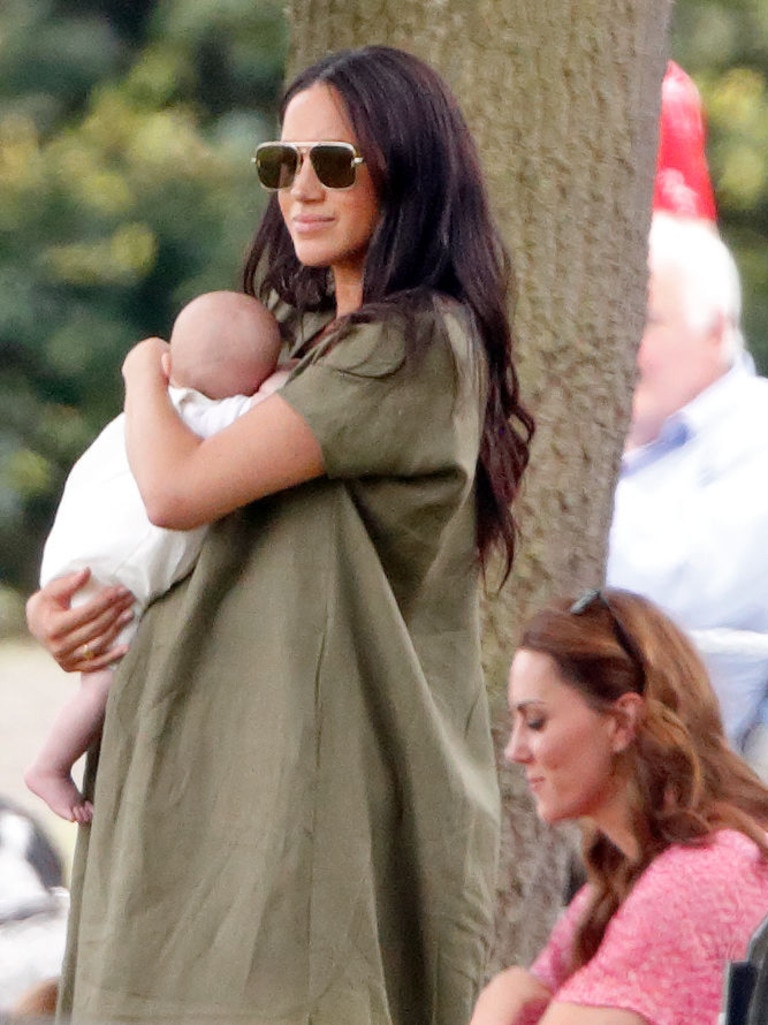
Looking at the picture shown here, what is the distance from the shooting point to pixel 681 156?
450 cm

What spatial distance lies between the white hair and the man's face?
0.05 feet

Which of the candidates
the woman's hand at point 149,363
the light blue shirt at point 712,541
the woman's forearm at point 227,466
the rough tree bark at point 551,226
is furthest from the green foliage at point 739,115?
the woman's forearm at point 227,466

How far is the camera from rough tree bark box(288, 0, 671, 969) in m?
3.05

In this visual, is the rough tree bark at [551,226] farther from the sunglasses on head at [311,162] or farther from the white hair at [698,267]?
the white hair at [698,267]

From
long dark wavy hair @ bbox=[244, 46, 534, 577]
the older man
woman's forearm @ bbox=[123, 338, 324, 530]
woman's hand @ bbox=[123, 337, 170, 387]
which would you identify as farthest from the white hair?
woman's forearm @ bbox=[123, 338, 324, 530]

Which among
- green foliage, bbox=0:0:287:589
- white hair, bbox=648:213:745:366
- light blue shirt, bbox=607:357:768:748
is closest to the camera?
light blue shirt, bbox=607:357:768:748

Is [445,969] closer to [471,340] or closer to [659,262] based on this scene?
[471,340]

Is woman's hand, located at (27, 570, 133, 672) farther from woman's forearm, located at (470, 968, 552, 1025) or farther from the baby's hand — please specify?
woman's forearm, located at (470, 968, 552, 1025)

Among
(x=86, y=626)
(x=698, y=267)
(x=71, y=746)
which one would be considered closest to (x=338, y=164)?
(x=86, y=626)

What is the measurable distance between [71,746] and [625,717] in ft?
2.03

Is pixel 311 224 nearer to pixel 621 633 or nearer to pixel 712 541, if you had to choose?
pixel 621 633

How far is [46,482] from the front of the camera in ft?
22.2

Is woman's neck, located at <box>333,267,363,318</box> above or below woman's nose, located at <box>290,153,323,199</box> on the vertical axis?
below

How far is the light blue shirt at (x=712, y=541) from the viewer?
3893mm
